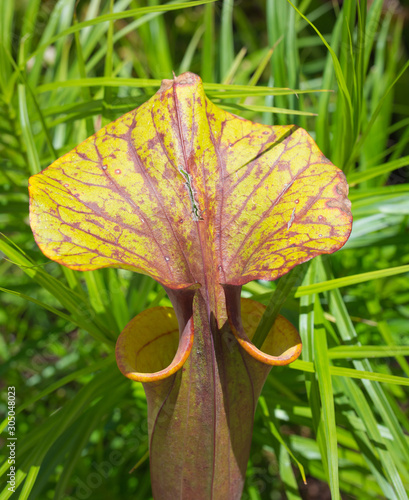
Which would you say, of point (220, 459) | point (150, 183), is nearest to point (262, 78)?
point (150, 183)

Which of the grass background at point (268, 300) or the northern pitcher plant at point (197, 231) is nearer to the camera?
the northern pitcher plant at point (197, 231)

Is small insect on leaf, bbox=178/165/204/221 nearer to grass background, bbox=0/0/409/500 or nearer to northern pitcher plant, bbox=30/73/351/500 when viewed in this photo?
northern pitcher plant, bbox=30/73/351/500

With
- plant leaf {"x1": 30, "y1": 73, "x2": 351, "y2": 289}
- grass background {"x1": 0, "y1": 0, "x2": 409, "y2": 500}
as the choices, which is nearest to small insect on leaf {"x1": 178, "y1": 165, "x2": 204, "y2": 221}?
plant leaf {"x1": 30, "y1": 73, "x2": 351, "y2": 289}

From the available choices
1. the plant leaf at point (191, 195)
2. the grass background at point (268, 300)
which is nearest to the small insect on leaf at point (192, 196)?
the plant leaf at point (191, 195)

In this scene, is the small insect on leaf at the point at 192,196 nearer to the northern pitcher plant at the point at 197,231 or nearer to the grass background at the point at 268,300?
the northern pitcher plant at the point at 197,231

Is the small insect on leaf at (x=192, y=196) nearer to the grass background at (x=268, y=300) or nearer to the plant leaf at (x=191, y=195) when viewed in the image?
the plant leaf at (x=191, y=195)

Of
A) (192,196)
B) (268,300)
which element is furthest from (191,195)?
(268,300)
